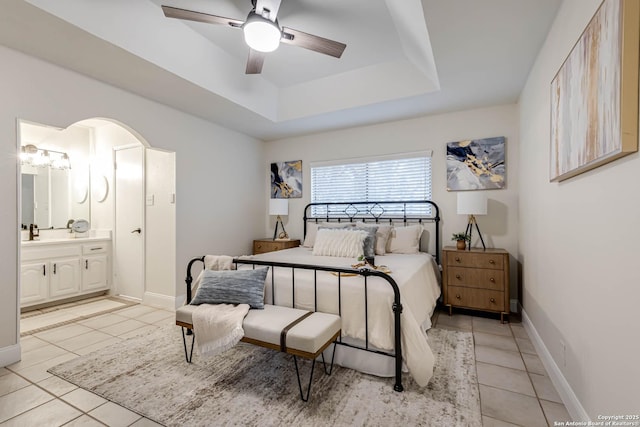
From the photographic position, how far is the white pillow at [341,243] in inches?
133

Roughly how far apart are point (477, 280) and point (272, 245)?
2.84 meters

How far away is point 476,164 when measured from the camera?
12.3 ft

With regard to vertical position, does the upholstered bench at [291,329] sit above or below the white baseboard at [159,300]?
above

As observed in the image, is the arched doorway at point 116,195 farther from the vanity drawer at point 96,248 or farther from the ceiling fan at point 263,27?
the ceiling fan at point 263,27

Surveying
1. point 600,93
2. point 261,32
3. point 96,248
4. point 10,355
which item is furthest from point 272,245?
point 600,93

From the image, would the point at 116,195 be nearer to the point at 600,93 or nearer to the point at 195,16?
the point at 195,16

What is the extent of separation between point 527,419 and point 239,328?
1.80 m

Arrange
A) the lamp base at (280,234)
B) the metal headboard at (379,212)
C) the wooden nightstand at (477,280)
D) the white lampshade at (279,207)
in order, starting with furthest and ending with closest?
the lamp base at (280,234) < the white lampshade at (279,207) < the metal headboard at (379,212) < the wooden nightstand at (477,280)

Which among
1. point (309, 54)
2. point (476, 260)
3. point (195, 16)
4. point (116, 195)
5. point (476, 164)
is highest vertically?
point (309, 54)

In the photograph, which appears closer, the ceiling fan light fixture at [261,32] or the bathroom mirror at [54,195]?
the ceiling fan light fixture at [261,32]

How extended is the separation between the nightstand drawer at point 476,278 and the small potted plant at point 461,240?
267 millimetres

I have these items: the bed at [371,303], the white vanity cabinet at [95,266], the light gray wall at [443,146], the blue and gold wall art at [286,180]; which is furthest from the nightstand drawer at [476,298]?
the white vanity cabinet at [95,266]

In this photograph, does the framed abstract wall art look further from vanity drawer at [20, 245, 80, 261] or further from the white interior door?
vanity drawer at [20, 245, 80, 261]

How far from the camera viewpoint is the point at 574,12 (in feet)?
5.65
